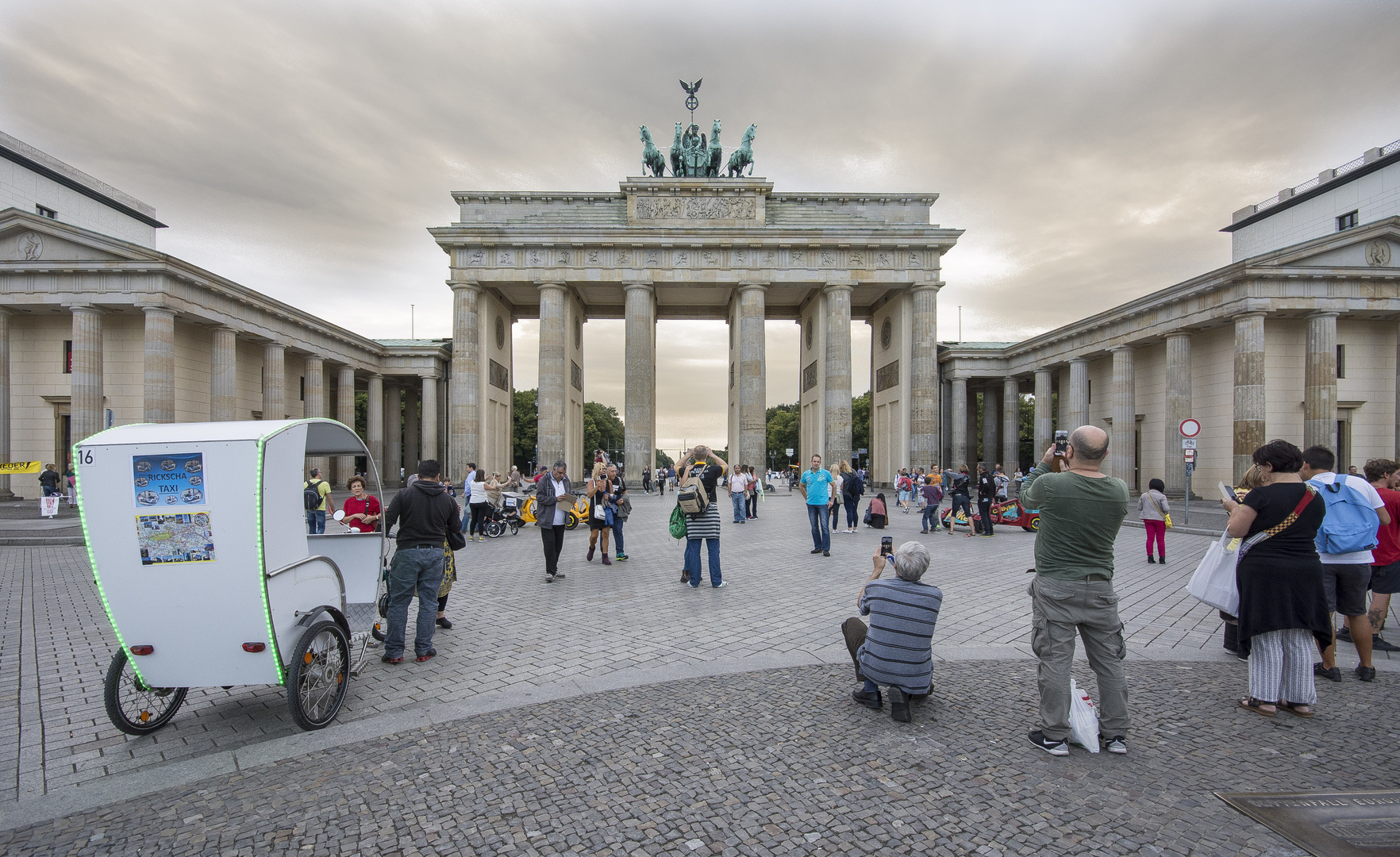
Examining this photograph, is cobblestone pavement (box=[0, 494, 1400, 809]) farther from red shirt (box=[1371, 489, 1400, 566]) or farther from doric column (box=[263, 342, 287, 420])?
doric column (box=[263, 342, 287, 420])

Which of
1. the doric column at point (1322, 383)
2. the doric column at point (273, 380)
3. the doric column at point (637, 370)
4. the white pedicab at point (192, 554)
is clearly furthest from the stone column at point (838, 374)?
the white pedicab at point (192, 554)

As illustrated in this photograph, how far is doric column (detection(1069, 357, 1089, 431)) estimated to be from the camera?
119 ft

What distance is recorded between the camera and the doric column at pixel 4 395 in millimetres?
26219

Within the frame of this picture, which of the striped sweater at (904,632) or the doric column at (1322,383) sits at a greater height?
the doric column at (1322,383)

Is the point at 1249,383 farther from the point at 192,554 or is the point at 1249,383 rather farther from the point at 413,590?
the point at 192,554

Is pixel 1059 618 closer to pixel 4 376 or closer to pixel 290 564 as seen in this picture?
pixel 290 564

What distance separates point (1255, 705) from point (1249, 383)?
1064 inches

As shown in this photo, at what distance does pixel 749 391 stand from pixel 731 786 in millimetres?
34215

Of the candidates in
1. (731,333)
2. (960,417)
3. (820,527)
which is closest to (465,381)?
(731,333)

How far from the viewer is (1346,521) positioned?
5.39 m

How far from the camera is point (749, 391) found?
37.4 metres

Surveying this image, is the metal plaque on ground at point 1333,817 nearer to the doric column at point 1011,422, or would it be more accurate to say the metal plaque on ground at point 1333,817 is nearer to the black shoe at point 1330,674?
the black shoe at point 1330,674

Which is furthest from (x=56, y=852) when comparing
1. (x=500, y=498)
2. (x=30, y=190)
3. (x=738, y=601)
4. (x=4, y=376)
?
(x=30, y=190)

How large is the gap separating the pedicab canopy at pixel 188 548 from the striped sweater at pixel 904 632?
12.4 ft
